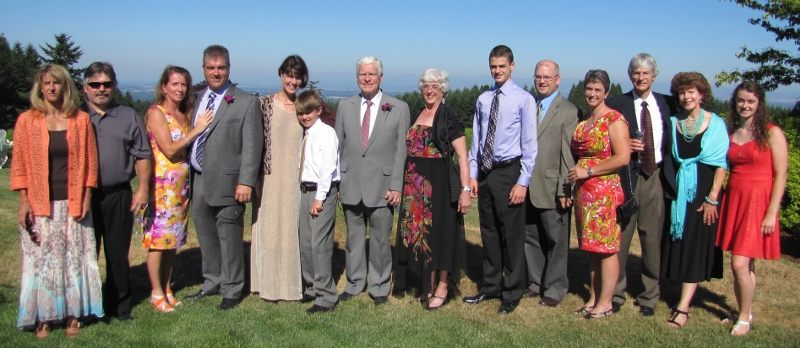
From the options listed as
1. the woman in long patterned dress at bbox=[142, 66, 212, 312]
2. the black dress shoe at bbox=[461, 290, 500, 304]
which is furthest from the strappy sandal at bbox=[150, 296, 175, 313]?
the black dress shoe at bbox=[461, 290, 500, 304]

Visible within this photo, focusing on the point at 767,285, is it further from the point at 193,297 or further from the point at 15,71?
the point at 15,71

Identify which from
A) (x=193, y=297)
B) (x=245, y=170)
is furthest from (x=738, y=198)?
(x=193, y=297)

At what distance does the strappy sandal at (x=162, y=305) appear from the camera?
17.0ft

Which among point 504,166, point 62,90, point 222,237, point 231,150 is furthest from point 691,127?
point 62,90

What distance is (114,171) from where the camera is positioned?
462 cm

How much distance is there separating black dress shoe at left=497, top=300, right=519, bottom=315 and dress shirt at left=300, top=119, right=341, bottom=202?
1881mm

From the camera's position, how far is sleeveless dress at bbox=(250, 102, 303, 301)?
5.29 meters

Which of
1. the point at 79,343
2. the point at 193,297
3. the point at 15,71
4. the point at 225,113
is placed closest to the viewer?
the point at 79,343

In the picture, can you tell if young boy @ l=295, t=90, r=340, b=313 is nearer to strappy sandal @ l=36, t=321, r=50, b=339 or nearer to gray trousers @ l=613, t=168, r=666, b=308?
strappy sandal @ l=36, t=321, r=50, b=339

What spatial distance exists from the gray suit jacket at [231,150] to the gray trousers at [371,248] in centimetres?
94

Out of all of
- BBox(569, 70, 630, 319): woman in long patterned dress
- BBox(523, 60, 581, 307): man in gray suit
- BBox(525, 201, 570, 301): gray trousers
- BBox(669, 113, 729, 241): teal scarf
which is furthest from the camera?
BBox(525, 201, 570, 301): gray trousers

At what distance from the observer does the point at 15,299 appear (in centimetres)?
536

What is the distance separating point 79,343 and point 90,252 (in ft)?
2.21

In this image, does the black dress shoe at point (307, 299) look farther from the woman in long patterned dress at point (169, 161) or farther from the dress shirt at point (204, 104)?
the dress shirt at point (204, 104)
